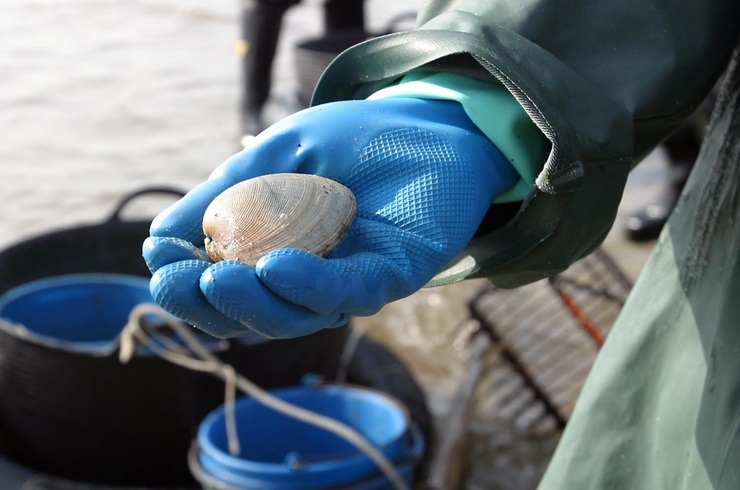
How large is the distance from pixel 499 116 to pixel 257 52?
4650mm

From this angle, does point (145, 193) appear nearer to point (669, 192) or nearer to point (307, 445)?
point (307, 445)

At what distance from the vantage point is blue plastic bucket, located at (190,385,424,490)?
2719 mm

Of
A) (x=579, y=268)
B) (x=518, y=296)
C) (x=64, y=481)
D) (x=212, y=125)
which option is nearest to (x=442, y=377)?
(x=518, y=296)

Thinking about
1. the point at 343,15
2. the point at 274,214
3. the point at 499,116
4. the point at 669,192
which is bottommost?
the point at 669,192

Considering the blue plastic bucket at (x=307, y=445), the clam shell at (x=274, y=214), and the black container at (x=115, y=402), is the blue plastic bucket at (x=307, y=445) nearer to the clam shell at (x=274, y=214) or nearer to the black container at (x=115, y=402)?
the black container at (x=115, y=402)

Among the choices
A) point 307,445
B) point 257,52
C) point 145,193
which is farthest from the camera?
point 257,52

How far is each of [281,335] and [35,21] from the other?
1052 centimetres

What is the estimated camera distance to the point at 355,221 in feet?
3.38

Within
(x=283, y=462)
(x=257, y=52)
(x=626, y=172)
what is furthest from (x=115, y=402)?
(x=257, y=52)

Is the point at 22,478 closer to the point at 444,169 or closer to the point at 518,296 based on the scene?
the point at 518,296

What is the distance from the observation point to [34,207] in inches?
223

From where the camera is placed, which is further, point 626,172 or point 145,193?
point 145,193

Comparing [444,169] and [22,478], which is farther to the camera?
[22,478]

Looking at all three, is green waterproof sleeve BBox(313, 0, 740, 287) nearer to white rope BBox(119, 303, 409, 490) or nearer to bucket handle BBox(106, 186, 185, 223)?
white rope BBox(119, 303, 409, 490)
